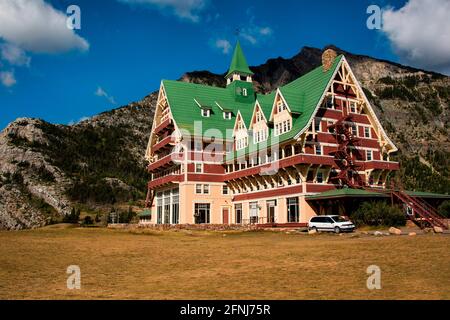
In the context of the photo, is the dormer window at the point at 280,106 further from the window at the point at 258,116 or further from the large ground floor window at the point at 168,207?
the large ground floor window at the point at 168,207

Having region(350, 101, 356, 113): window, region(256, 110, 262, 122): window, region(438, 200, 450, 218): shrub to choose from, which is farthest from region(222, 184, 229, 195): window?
region(438, 200, 450, 218): shrub

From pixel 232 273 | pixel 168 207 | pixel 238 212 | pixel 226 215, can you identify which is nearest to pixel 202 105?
pixel 168 207

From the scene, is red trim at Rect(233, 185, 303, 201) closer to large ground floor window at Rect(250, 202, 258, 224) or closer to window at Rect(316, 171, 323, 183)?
large ground floor window at Rect(250, 202, 258, 224)

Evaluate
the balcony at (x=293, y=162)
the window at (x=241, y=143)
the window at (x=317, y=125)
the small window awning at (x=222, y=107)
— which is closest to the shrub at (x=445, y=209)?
the balcony at (x=293, y=162)

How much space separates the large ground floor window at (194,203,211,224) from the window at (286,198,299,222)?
55.3 feet

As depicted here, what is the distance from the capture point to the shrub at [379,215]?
40562 mm

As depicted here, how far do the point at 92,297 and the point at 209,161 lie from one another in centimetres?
→ 5466

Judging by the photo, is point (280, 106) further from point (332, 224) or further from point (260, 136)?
point (332, 224)

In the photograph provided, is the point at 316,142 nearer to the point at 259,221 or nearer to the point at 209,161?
the point at 259,221

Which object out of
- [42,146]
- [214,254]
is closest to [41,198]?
[42,146]

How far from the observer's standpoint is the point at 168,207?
232 ft

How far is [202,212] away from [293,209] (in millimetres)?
18175

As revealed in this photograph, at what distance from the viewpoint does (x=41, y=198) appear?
443 feet

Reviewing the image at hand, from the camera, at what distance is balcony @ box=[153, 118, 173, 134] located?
222 feet
